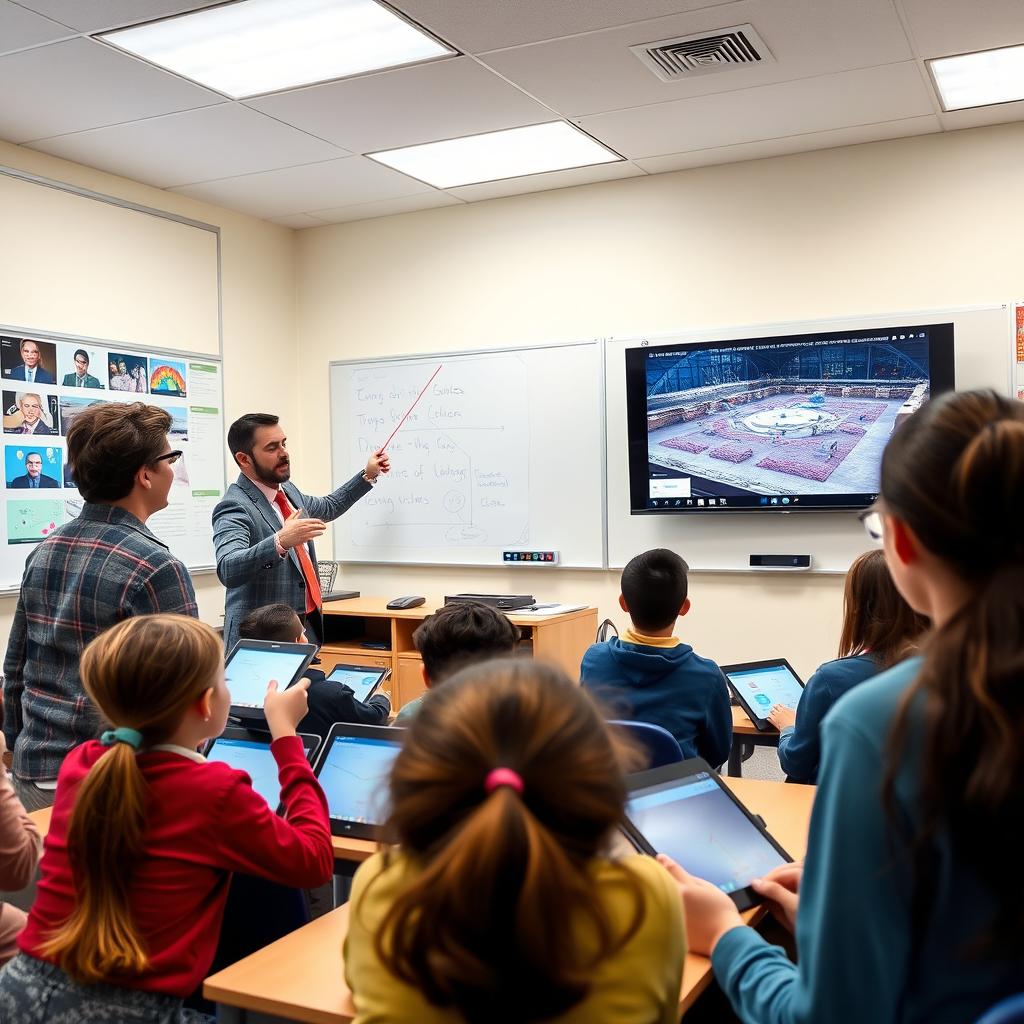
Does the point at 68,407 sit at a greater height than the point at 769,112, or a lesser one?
lesser

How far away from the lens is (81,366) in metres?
4.64

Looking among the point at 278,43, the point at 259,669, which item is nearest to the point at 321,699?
the point at 259,669

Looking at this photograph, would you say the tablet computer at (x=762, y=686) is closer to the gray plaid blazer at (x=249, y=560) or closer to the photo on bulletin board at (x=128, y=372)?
the gray plaid blazer at (x=249, y=560)

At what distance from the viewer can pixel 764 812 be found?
2215 mm

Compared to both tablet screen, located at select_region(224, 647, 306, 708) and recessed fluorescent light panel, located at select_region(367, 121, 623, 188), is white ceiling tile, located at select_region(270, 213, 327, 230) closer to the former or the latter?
recessed fluorescent light panel, located at select_region(367, 121, 623, 188)

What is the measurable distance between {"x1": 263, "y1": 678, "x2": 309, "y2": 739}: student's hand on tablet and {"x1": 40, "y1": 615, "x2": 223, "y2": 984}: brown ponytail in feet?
0.84

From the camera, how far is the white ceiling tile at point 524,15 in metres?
3.22

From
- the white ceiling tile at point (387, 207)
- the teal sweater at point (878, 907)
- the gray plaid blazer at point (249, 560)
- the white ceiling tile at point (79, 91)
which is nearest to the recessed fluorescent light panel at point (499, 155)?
the white ceiling tile at point (387, 207)

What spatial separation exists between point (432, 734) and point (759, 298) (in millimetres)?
4189

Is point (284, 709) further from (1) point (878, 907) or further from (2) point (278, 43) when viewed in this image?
(2) point (278, 43)

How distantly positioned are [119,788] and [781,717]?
5.95 feet

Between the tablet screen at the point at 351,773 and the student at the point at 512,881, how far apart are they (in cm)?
98

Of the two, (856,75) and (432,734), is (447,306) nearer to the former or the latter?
(856,75)

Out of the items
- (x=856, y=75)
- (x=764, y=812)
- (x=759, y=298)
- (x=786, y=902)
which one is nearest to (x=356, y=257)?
(x=759, y=298)
